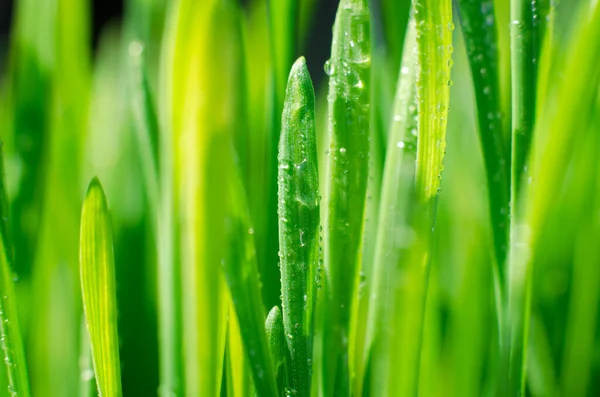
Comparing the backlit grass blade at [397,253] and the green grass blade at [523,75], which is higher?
the green grass blade at [523,75]

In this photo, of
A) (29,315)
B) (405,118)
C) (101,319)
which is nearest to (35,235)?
(29,315)

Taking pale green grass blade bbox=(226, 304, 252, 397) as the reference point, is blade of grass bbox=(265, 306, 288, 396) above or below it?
above

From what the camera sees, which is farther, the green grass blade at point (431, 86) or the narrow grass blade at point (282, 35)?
the narrow grass blade at point (282, 35)

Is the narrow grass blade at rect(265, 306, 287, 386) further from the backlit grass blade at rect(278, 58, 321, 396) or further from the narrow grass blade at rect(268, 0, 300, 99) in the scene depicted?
the narrow grass blade at rect(268, 0, 300, 99)

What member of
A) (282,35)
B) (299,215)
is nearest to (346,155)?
(299,215)

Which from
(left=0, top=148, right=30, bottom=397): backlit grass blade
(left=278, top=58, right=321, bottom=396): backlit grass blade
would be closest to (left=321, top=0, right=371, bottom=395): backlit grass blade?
(left=278, top=58, right=321, bottom=396): backlit grass blade

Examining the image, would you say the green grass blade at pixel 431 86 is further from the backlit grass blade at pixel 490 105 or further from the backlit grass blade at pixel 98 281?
the backlit grass blade at pixel 98 281

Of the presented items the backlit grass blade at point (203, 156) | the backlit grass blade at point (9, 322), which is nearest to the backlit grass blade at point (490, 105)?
the backlit grass blade at point (203, 156)
